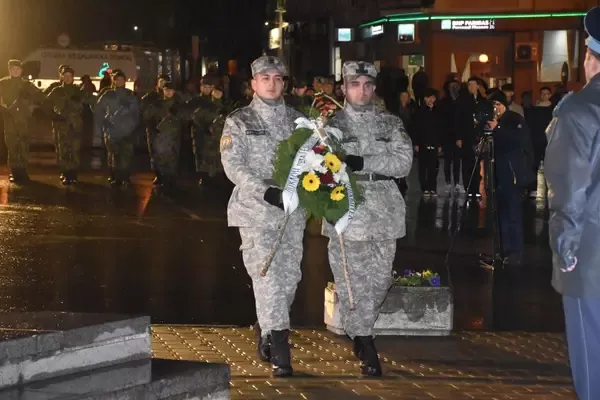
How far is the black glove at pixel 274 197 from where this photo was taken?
314 inches

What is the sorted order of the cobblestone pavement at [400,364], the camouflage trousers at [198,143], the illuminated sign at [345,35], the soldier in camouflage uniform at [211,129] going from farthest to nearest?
the illuminated sign at [345,35]
the camouflage trousers at [198,143]
the soldier in camouflage uniform at [211,129]
the cobblestone pavement at [400,364]

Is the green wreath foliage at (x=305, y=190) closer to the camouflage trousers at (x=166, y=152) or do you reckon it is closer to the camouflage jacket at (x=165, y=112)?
the camouflage trousers at (x=166, y=152)

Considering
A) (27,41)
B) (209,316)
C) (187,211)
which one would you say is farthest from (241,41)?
(209,316)

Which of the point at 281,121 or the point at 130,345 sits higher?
the point at 281,121

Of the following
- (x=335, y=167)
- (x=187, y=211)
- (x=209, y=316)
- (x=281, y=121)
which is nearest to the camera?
(x=335, y=167)

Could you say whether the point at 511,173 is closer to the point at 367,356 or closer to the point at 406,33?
the point at 367,356

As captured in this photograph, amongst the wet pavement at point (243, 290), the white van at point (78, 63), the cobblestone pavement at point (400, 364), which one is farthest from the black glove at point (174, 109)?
the cobblestone pavement at point (400, 364)

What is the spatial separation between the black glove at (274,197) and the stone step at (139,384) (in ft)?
6.06

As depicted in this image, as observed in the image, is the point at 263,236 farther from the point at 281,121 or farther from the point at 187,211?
the point at 187,211

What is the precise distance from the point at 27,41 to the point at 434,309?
40.8 meters

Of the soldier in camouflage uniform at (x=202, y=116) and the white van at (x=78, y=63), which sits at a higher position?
the white van at (x=78, y=63)

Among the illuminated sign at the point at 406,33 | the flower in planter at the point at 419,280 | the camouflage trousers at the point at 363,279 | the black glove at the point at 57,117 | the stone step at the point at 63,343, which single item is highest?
the illuminated sign at the point at 406,33

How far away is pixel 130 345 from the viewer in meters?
6.01

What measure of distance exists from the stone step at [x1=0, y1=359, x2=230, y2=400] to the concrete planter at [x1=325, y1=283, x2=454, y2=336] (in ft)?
10.4
